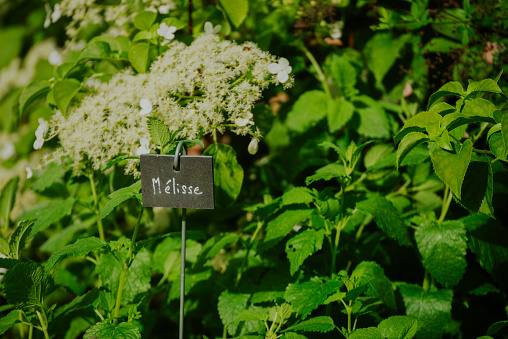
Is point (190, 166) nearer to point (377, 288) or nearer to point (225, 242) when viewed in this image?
point (225, 242)

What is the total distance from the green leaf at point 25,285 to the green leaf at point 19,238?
0.14 metres

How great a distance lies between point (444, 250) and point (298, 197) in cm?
37

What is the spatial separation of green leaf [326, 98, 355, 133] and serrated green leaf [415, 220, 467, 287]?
380 millimetres

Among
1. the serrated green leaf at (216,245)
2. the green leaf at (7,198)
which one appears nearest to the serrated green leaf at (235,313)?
the serrated green leaf at (216,245)

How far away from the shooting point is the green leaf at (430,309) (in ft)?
3.07

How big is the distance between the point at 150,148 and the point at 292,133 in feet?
1.88

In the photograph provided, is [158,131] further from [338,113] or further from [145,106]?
[338,113]

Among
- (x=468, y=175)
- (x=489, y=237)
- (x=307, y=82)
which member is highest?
(x=468, y=175)

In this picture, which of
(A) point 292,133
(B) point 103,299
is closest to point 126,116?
(B) point 103,299

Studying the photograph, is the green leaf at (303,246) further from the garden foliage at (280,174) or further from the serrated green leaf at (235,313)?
the serrated green leaf at (235,313)

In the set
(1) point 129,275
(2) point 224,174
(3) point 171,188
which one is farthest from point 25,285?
(2) point 224,174

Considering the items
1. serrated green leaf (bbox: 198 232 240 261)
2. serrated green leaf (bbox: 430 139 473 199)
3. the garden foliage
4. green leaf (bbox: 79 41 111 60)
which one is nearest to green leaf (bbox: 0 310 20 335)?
the garden foliage

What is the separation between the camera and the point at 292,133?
135 centimetres

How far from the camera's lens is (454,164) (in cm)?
70
